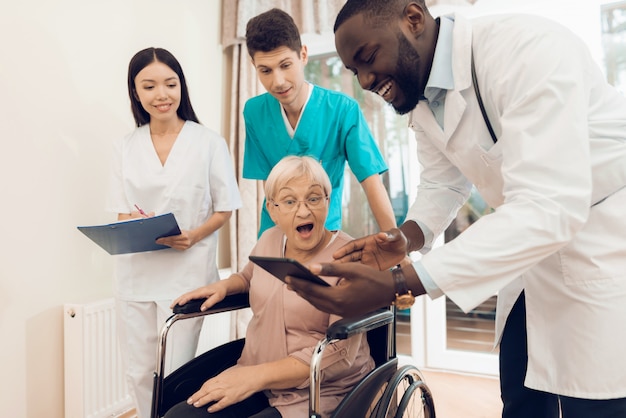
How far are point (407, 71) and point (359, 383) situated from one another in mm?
670

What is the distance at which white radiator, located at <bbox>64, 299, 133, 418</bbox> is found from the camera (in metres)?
1.97

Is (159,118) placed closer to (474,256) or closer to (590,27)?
(474,256)

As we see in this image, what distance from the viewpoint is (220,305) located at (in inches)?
54.1

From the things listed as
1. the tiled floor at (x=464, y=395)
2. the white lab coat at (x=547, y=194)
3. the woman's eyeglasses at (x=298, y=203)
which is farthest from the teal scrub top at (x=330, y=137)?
the tiled floor at (x=464, y=395)

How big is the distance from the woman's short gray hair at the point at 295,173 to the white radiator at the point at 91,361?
3.59 feet

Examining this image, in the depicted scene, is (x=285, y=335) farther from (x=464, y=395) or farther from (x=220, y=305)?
(x=464, y=395)

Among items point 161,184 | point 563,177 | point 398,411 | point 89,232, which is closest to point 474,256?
point 563,177

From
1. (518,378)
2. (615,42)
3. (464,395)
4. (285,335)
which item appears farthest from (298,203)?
(615,42)

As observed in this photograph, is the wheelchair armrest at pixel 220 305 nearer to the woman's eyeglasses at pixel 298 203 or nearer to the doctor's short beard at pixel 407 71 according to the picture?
the woman's eyeglasses at pixel 298 203

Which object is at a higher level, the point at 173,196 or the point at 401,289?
the point at 173,196

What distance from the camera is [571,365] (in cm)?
88

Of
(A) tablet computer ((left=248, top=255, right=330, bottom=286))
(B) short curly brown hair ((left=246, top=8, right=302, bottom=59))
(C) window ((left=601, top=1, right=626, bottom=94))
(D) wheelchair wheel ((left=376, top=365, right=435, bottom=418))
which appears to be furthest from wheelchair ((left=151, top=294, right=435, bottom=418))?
(C) window ((left=601, top=1, right=626, bottom=94))

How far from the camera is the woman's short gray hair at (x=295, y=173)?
4.48 ft

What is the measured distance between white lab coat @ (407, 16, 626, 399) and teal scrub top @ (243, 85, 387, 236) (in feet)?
2.04
